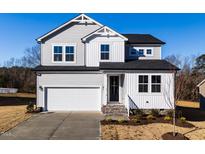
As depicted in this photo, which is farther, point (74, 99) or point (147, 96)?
point (74, 99)

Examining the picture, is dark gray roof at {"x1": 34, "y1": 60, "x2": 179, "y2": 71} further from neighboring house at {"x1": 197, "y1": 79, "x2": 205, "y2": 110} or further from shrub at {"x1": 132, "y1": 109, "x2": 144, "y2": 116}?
neighboring house at {"x1": 197, "y1": 79, "x2": 205, "y2": 110}

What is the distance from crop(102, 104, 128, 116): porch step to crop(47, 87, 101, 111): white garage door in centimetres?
226

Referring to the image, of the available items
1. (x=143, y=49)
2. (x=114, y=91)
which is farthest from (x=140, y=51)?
(x=114, y=91)

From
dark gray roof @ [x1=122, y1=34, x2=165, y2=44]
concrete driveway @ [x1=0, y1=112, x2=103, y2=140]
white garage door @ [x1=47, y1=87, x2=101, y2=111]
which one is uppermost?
dark gray roof @ [x1=122, y1=34, x2=165, y2=44]

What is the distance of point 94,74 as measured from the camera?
76.2 feet

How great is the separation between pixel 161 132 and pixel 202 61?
5292 centimetres

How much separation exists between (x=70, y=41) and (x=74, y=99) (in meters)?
5.21

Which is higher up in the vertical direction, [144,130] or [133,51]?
[133,51]

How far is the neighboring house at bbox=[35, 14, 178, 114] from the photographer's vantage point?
21188 mm

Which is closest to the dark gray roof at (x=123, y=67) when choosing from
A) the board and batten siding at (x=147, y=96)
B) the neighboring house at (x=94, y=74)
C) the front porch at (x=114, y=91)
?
the neighboring house at (x=94, y=74)

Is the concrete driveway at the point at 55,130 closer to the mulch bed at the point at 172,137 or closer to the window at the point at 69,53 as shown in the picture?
the mulch bed at the point at 172,137

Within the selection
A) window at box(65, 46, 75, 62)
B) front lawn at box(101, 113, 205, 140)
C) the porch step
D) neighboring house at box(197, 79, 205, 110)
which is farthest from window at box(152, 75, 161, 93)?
neighboring house at box(197, 79, 205, 110)

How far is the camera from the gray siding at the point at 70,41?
24047 millimetres

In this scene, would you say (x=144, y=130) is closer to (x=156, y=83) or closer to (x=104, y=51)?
(x=156, y=83)
